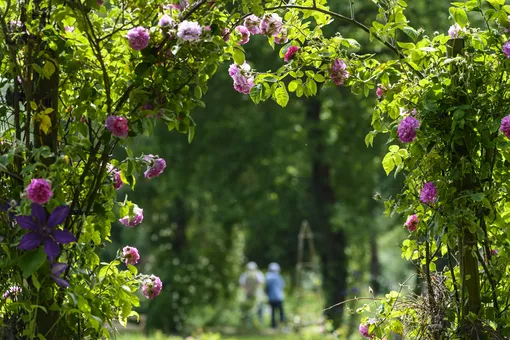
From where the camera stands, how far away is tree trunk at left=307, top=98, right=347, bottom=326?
13930 millimetres

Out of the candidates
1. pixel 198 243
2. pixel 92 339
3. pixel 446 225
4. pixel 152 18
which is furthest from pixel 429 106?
pixel 198 243

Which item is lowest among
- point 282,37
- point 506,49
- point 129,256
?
point 129,256

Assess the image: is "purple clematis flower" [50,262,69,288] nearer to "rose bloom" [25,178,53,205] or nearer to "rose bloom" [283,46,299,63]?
"rose bloom" [25,178,53,205]

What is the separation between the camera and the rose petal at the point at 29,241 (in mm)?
2559

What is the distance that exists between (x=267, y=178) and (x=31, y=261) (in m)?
12.0

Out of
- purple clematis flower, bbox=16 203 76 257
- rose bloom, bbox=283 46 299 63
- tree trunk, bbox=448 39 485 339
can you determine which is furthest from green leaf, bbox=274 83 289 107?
purple clematis flower, bbox=16 203 76 257

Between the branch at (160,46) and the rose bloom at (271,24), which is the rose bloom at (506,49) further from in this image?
the branch at (160,46)

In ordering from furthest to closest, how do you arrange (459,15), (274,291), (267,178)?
1. (267,178)
2. (274,291)
3. (459,15)

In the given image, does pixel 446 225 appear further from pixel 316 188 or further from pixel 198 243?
pixel 198 243

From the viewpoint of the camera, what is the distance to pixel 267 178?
14.5 m

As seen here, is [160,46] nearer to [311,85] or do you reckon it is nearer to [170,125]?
[170,125]

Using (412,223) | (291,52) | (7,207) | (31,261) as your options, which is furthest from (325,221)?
(31,261)

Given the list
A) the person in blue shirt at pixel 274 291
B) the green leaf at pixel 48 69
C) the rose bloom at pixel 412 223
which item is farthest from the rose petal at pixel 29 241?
the person in blue shirt at pixel 274 291

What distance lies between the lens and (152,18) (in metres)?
2.96
